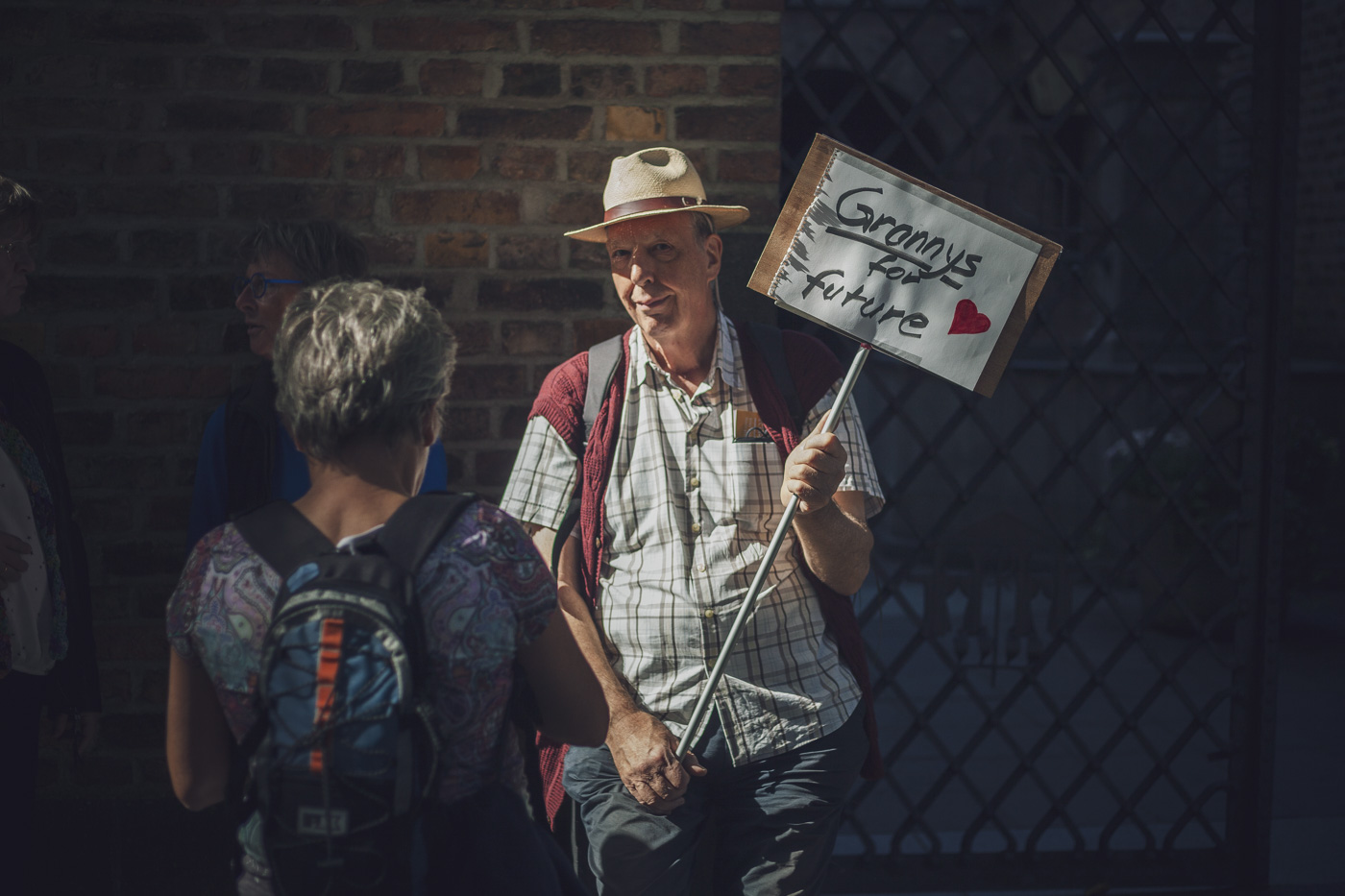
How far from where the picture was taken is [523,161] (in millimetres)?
2582

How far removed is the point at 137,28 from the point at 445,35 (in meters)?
0.65

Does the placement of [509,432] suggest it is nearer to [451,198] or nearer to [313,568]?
[451,198]

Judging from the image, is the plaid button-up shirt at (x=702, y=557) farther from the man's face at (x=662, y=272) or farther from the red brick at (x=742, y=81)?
the red brick at (x=742, y=81)

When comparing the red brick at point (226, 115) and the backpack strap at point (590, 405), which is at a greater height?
the red brick at point (226, 115)

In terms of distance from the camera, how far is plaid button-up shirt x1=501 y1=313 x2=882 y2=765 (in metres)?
1.97

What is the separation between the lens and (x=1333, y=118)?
8.75m

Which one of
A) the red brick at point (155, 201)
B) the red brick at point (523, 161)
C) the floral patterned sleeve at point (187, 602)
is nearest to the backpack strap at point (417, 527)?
the floral patterned sleeve at point (187, 602)

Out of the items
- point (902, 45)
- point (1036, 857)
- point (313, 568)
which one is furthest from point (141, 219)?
point (1036, 857)

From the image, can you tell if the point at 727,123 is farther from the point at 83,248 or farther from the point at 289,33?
the point at 83,248

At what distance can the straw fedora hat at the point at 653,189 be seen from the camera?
6.60ft

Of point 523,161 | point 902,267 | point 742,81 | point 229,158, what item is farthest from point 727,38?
point 229,158

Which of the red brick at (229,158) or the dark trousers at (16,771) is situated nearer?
the dark trousers at (16,771)

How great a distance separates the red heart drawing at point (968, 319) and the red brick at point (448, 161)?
117 cm

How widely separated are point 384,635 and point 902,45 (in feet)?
7.79
